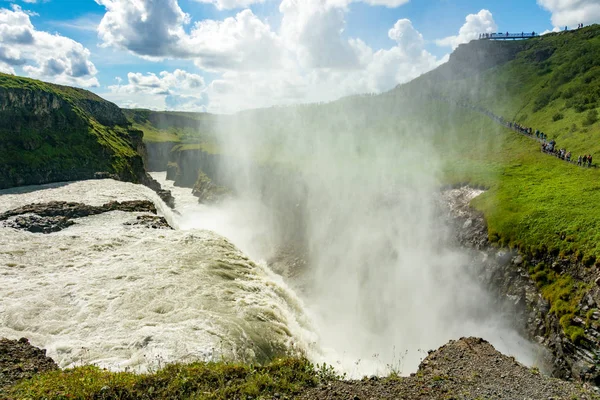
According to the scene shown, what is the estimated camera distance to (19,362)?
44.8 feet

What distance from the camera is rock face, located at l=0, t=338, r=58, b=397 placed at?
1250cm

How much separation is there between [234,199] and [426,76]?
84591 mm

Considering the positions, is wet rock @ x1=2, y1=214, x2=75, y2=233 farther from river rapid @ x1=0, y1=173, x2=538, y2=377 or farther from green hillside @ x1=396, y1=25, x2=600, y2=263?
green hillside @ x1=396, y1=25, x2=600, y2=263

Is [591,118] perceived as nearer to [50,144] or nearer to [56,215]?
[56,215]

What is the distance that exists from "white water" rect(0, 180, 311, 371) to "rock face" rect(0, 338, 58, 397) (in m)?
1.85

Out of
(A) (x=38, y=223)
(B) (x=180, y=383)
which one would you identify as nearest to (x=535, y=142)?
(B) (x=180, y=383)

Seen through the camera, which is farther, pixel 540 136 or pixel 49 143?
pixel 49 143

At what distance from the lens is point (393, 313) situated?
125 feet

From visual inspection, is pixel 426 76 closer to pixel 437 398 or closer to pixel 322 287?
pixel 322 287

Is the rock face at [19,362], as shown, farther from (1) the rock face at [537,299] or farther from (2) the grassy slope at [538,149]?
(2) the grassy slope at [538,149]

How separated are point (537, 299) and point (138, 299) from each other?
30.3 meters

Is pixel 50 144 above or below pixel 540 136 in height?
below

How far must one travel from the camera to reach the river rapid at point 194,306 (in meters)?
18.7

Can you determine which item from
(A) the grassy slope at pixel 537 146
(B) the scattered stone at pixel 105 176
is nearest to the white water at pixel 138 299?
(A) the grassy slope at pixel 537 146
